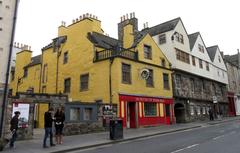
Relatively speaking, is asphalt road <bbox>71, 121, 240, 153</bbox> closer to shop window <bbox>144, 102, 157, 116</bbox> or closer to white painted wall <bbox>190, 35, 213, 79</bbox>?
shop window <bbox>144, 102, 157, 116</bbox>

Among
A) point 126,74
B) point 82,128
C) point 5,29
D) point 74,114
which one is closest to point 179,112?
point 126,74

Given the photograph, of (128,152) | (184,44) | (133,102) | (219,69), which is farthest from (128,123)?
(219,69)

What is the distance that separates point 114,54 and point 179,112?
43.3 feet

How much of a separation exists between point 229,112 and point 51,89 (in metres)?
32.2

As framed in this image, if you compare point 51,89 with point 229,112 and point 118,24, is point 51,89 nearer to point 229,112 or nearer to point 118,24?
point 118,24

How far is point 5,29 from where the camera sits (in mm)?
14734

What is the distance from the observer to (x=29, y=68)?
33.8m

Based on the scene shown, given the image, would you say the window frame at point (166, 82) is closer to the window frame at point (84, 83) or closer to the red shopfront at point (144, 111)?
the red shopfront at point (144, 111)

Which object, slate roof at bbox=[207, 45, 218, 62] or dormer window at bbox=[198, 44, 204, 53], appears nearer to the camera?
dormer window at bbox=[198, 44, 204, 53]

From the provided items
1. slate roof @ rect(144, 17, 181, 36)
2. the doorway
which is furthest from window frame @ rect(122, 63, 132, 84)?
slate roof @ rect(144, 17, 181, 36)

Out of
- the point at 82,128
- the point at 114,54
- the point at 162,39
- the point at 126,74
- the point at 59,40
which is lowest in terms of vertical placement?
the point at 82,128

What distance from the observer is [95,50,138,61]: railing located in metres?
23.0

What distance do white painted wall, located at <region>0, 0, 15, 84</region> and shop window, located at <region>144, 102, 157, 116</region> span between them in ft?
47.2

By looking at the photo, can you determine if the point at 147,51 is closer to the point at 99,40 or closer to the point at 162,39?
the point at 99,40
